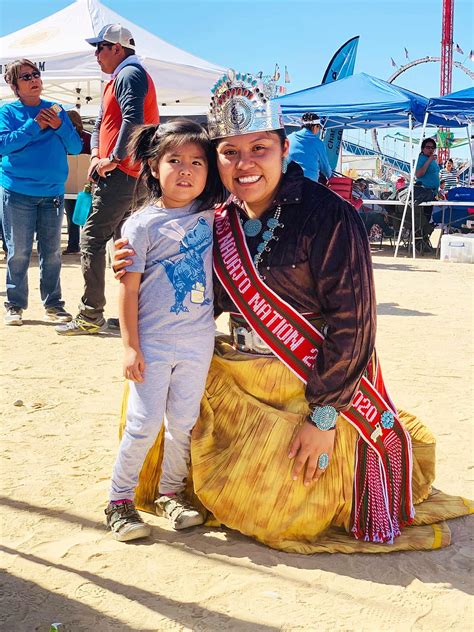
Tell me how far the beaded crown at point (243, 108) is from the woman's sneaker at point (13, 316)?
3.64 metres

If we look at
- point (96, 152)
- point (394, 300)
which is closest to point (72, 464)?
point (96, 152)

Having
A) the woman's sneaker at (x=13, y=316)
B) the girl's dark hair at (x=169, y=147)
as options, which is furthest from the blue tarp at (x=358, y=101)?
the girl's dark hair at (x=169, y=147)

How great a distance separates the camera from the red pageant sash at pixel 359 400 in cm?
258

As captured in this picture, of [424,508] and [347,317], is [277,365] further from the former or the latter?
[424,508]

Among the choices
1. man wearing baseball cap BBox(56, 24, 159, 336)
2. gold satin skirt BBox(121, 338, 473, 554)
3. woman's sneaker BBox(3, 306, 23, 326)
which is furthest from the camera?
woman's sneaker BBox(3, 306, 23, 326)

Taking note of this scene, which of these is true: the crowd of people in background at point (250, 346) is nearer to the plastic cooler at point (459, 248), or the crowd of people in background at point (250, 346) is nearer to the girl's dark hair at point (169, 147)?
the girl's dark hair at point (169, 147)

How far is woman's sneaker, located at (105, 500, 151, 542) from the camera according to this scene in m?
2.55

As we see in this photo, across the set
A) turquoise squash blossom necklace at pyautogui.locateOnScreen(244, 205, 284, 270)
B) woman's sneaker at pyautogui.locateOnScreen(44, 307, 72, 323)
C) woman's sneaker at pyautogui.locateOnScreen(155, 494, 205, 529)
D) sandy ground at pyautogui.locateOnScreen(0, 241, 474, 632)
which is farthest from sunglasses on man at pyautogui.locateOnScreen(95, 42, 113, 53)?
woman's sneaker at pyautogui.locateOnScreen(155, 494, 205, 529)

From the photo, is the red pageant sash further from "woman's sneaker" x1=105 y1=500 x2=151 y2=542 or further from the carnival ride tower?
the carnival ride tower

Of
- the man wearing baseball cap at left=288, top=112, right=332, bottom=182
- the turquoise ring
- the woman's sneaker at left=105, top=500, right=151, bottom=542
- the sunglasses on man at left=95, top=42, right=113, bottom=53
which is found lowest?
the woman's sneaker at left=105, top=500, right=151, bottom=542

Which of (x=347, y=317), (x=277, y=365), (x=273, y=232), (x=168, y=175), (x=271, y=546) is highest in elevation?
(x=168, y=175)

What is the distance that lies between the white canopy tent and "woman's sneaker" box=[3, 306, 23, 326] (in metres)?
4.91

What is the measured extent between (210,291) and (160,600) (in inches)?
41.0

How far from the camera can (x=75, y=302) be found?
23.5 ft
